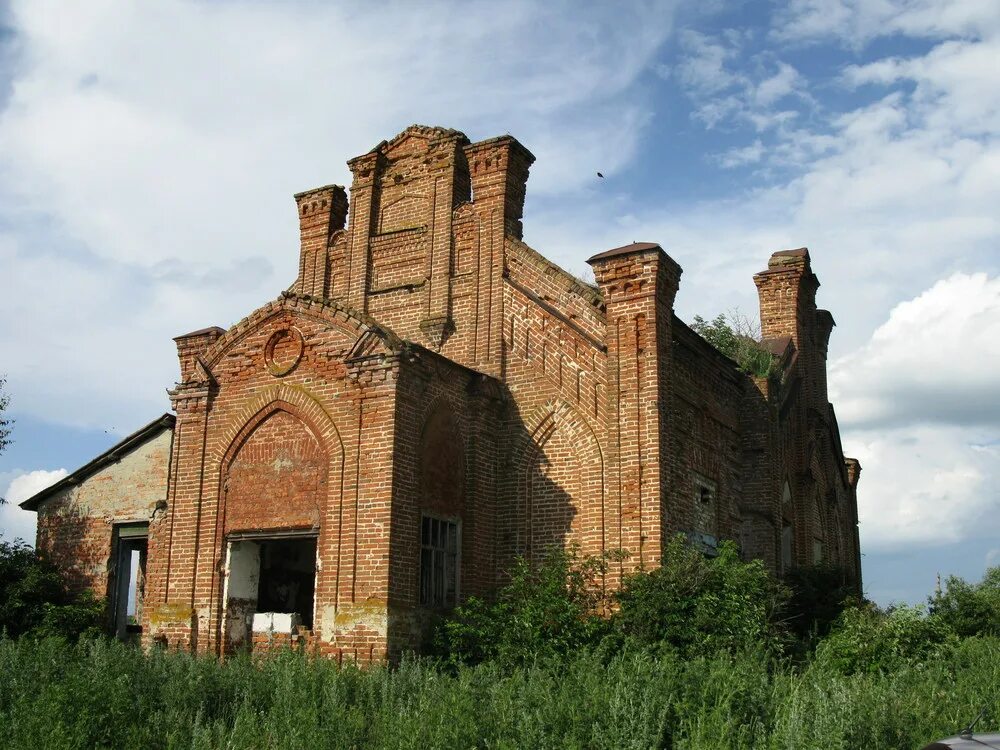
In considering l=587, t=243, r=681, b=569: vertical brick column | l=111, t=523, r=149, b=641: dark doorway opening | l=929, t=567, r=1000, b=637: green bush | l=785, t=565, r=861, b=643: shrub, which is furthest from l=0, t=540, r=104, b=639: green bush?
l=929, t=567, r=1000, b=637: green bush

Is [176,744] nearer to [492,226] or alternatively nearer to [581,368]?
[581,368]

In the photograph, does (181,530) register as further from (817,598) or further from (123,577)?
(817,598)

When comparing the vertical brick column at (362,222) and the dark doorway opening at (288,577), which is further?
the vertical brick column at (362,222)

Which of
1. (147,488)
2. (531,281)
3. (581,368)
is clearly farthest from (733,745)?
(147,488)

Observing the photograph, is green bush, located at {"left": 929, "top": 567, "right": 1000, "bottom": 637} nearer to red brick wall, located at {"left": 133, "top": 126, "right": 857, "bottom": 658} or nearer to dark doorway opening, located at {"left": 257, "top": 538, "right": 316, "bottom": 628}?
red brick wall, located at {"left": 133, "top": 126, "right": 857, "bottom": 658}

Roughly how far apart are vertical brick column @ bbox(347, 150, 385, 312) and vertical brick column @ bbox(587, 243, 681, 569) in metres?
4.77

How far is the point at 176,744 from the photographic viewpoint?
9141 mm

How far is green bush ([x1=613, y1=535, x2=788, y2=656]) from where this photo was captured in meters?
13.1

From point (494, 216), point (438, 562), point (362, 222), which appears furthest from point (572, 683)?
point (362, 222)

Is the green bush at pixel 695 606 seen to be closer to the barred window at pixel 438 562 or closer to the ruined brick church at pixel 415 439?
the ruined brick church at pixel 415 439

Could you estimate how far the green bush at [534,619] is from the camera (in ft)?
43.2

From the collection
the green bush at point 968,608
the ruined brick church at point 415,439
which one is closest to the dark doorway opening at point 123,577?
the ruined brick church at point 415,439

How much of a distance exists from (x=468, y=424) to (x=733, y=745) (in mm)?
7556

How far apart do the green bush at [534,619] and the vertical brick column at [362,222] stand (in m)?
6.33
